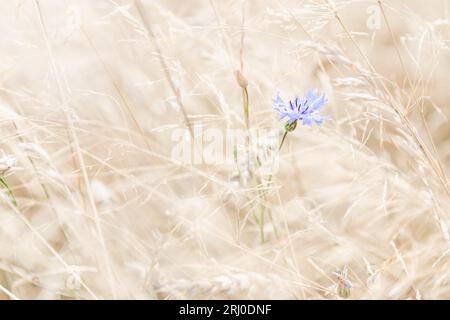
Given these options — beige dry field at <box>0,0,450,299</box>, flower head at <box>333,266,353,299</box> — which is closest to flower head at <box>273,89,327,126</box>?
beige dry field at <box>0,0,450,299</box>

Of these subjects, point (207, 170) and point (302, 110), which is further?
point (207, 170)

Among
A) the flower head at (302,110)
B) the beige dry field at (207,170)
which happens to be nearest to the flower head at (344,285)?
the beige dry field at (207,170)

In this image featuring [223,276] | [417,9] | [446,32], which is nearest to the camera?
[223,276]

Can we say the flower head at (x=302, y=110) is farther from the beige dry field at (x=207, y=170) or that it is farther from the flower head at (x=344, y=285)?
the flower head at (x=344, y=285)

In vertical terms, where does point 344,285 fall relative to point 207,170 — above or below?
below

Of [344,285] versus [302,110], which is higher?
[302,110]

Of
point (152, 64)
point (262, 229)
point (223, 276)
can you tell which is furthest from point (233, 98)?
point (223, 276)

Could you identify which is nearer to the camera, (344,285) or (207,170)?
(344,285)

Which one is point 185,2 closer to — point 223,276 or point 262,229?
point 262,229

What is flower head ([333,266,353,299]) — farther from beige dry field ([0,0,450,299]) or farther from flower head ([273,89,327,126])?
flower head ([273,89,327,126])
